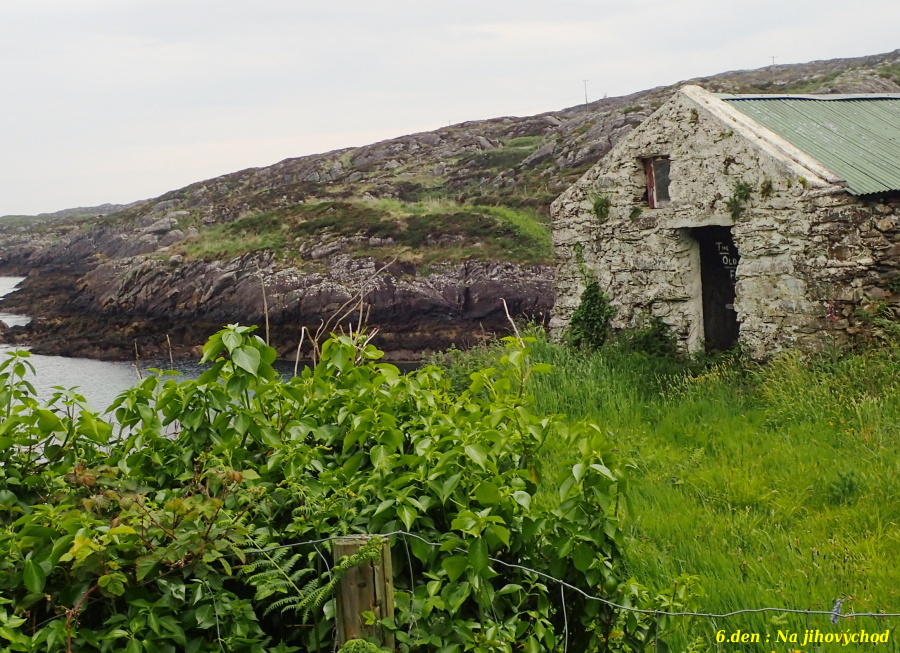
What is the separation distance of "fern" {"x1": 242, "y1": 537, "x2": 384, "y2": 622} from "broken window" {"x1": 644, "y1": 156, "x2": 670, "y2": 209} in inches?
357

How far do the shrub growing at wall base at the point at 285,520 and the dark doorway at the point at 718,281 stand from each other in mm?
8070

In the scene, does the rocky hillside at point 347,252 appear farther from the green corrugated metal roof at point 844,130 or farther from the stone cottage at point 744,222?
the green corrugated metal roof at point 844,130

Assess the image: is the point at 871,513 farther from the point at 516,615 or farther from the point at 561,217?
the point at 561,217

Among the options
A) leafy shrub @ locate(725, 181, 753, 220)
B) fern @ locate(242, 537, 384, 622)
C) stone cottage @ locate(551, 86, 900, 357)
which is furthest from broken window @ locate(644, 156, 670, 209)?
fern @ locate(242, 537, 384, 622)

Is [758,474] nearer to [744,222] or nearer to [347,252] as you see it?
[744,222]

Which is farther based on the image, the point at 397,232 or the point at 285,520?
the point at 397,232

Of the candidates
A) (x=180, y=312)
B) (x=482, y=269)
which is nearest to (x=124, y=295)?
(x=180, y=312)

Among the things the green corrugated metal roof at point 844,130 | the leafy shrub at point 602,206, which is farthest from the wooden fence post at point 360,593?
the leafy shrub at point 602,206

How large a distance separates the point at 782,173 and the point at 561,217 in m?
3.76

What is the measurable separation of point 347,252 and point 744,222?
27011 millimetres

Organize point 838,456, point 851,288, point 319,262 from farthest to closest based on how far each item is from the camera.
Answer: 1. point 319,262
2. point 851,288
3. point 838,456

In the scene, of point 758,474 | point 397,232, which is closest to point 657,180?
point 758,474

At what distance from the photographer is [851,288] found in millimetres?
8914

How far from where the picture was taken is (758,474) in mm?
6449
